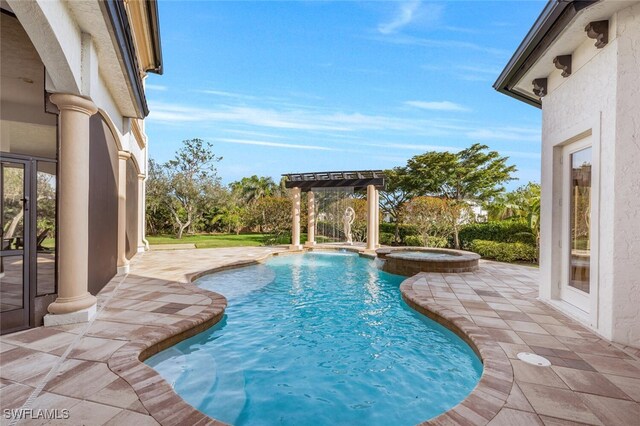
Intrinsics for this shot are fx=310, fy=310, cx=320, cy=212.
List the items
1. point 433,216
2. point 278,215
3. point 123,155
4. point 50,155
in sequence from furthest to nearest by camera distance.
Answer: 1. point 278,215
2. point 433,216
3. point 123,155
4. point 50,155

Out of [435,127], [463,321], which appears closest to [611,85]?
[463,321]

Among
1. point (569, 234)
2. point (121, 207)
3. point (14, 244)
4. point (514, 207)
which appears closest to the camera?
point (14, 244)

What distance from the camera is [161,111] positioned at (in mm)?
19031

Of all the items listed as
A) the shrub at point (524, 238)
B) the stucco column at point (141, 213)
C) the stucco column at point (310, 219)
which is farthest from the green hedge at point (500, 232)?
the stucco column at point (141, 213)

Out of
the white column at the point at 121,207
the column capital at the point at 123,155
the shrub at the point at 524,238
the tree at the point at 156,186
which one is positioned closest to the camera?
the column capital at the point at 123,155

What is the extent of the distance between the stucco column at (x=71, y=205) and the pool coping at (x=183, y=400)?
4.79 feet

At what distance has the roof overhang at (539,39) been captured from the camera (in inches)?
146

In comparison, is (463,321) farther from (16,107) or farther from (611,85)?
(16,107)

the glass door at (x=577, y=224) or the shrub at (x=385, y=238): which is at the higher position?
the glass door at (x=577, y=224)

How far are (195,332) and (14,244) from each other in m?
2.61

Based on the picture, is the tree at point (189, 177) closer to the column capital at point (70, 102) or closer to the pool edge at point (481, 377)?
the column capital at point (70, 102)

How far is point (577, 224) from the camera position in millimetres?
5047

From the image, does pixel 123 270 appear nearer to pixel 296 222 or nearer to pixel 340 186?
pixel 296 222

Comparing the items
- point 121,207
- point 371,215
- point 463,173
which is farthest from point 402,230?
point 121,207
